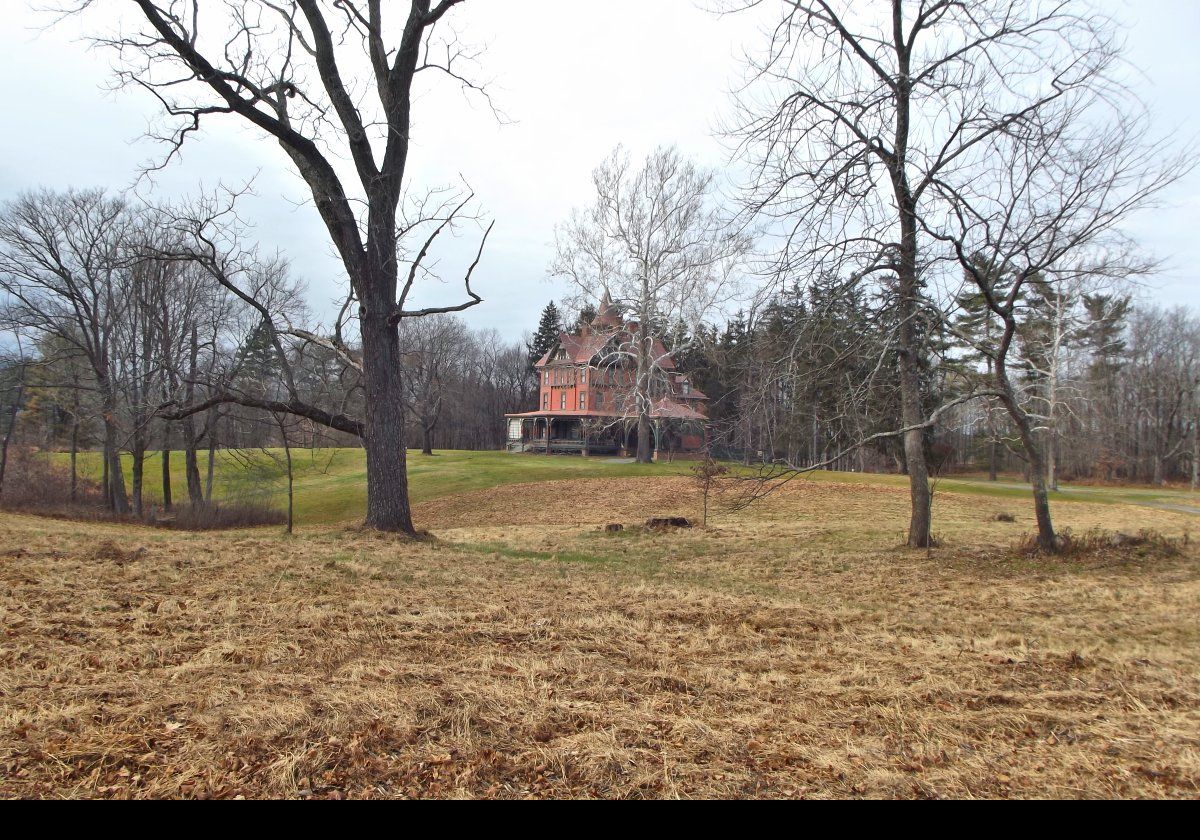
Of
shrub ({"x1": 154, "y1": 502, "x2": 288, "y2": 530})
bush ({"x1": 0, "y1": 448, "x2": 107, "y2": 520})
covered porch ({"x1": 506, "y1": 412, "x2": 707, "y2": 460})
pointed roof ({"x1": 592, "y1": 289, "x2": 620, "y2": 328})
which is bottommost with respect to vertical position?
shrub ({"x1": 154, "y1": 502, "x2": 288, "y2": 530})

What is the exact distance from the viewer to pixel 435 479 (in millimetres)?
33938

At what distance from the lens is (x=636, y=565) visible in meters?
10.8

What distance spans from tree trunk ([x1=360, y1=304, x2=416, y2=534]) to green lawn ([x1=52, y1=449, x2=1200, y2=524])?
43.4 feet

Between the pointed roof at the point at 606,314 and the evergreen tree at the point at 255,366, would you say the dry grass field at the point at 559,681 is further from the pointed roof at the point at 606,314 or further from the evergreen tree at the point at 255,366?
the pointed roof at the point at 606,314

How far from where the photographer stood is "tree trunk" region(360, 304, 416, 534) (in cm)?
1173

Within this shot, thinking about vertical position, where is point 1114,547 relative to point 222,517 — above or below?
above

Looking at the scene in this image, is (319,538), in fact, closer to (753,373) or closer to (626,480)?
(753,373)

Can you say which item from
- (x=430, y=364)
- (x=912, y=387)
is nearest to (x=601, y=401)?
(x=430, y=364)

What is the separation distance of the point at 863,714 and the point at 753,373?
27.5 ft

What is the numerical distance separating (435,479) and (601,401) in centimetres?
1623

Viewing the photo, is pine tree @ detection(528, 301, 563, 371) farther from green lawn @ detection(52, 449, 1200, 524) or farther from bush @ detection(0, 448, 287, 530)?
bush @ detection(0, 448, 287, 530)

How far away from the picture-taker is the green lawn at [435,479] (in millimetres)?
27844

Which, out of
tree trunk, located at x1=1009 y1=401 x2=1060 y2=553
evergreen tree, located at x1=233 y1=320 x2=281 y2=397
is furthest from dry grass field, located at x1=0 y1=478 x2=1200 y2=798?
evergreen tree, located at x1=233 y1=320 x2=281 y2=397

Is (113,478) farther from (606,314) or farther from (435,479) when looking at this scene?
(606,314)
